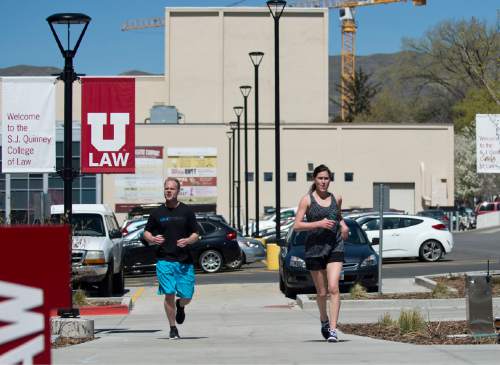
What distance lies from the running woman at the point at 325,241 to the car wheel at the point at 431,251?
19.4 metres

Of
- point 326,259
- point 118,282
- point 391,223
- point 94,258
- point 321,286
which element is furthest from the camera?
point 391,223

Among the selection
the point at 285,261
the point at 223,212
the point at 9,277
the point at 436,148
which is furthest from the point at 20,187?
the point at 9,277

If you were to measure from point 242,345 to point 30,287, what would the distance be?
745cm

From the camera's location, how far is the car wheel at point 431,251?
30047 mm

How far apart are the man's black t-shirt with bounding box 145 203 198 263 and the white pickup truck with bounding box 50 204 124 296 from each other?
245 inches

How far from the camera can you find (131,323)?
14906mm

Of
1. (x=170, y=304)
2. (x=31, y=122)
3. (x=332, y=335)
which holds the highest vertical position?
(x=31, y=122)

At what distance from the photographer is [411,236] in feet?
97.9

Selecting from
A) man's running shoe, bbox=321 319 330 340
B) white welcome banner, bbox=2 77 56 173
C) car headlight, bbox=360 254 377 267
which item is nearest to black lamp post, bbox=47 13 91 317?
white welcome banner, bbox=2 77 56 173

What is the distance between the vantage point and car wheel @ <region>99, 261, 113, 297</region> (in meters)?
19.2

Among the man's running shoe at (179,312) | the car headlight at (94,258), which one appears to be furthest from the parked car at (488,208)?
the man's running shoe at (179,312)

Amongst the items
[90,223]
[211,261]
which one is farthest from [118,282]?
[211,261]

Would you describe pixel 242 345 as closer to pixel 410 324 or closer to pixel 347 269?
pixel 410 324

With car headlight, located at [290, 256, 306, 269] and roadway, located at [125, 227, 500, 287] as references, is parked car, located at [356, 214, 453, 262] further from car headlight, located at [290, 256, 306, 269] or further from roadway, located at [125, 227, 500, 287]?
car headlight, located at [290, 256, 306, 269]
